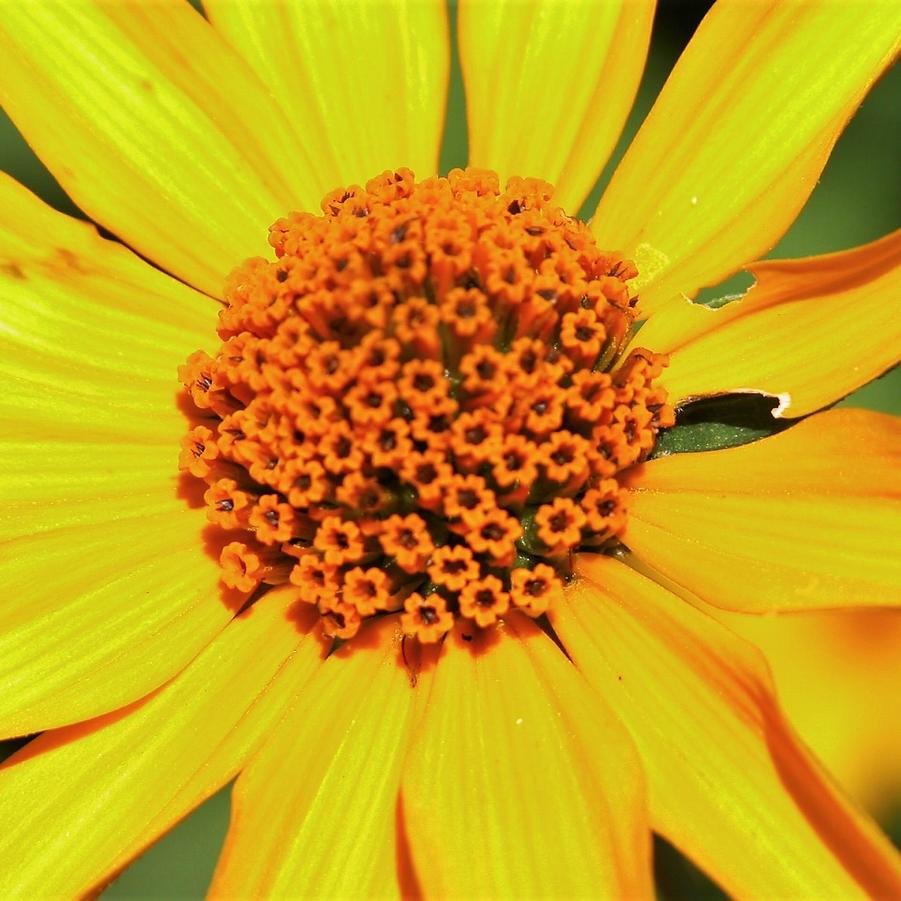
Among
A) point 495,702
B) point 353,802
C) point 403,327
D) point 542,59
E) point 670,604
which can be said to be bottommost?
point 353,802

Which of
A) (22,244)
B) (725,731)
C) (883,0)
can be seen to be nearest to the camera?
(725,731)

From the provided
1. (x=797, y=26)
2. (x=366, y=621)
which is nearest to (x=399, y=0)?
(x=797, y=26)

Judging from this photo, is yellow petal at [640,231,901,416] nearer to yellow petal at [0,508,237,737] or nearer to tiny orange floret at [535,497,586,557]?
tiny orange floret at [535,497,586,557]

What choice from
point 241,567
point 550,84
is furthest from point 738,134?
point 241,567

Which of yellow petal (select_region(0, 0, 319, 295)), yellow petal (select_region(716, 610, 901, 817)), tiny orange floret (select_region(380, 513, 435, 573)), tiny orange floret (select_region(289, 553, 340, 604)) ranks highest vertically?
yellow petal (select_region(0, 0, 319, 295))

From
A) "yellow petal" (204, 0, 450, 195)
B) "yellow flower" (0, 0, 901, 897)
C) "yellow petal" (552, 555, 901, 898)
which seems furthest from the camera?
"yellow petal" (204, 0, 450, 195)

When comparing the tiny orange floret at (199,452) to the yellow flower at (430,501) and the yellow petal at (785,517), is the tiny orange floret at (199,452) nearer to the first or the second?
the yellow flower at (430,501)

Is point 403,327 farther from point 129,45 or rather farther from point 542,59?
point 129,45

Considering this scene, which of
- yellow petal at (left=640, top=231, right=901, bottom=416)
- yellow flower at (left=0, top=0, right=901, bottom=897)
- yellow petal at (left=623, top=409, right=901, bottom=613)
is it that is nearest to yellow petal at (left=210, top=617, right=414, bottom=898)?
yellow flower at (left=0, top=0, right=901, bottom=897)
